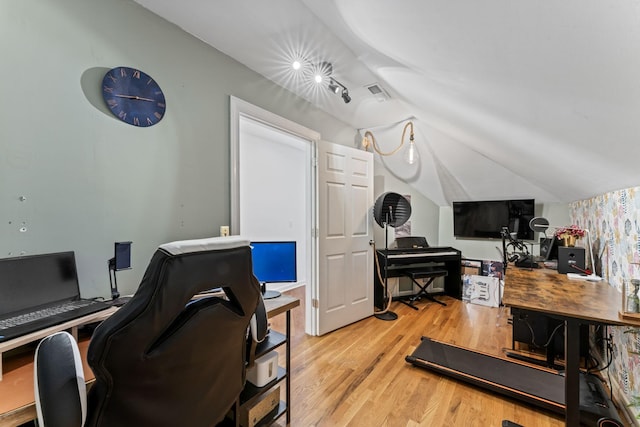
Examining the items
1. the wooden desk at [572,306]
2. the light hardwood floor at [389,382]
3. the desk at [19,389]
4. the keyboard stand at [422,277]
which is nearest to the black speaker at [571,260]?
the wooden desk at [572,306]

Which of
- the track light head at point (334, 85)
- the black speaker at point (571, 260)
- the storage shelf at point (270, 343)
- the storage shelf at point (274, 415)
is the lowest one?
the storage shelf at point (274, 415)

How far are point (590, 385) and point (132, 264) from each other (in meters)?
3.15

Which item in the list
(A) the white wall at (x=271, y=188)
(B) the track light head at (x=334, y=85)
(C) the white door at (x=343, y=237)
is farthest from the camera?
(A) the white wall at (x=271, y=188)

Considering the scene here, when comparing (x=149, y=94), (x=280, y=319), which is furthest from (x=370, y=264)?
(x=149, y=94)

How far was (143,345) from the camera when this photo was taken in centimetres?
68

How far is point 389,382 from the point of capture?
6.99 feet

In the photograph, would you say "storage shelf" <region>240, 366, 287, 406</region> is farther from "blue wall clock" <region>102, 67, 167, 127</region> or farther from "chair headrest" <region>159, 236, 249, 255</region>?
"blue wall clock" <region>102, 67, 167, 127</region>

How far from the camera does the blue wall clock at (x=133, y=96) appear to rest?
1.46 meters

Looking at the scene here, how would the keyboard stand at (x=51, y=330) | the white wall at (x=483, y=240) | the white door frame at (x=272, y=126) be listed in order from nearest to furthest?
the keyboard stand at (x=51, y=330), the white door frame at (x=272, y=126), the white wall at (x=483, y=240)

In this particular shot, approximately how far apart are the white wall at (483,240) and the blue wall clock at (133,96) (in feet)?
14.2

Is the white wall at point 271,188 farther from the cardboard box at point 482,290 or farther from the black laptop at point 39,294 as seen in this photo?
the black laptop at point 39,294

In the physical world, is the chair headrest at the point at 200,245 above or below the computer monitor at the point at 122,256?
above

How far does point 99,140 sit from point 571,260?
3.71 metres

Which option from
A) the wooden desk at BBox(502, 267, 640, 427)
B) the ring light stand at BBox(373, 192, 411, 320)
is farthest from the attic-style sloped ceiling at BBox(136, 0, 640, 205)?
the ring light stand at BBox(373, 192, 411, 320)
